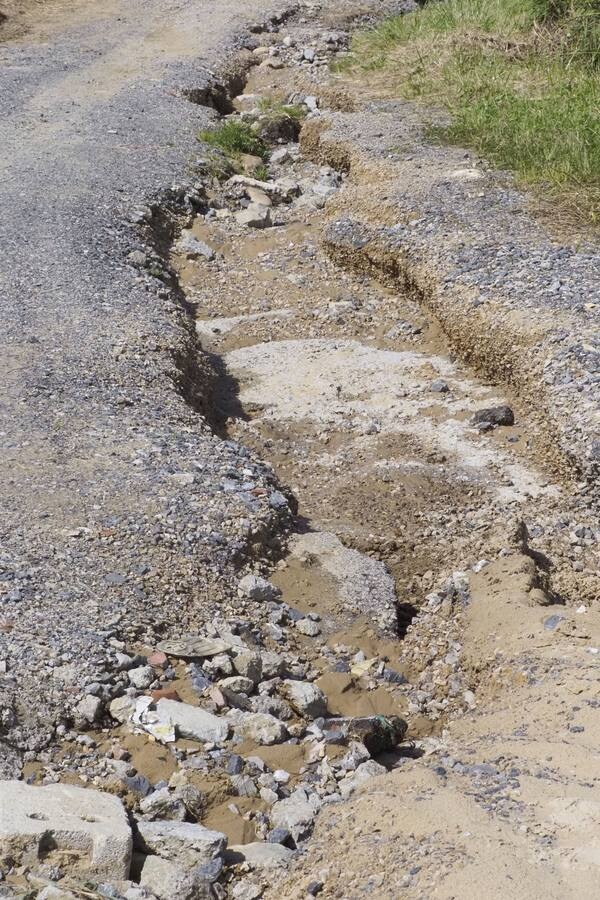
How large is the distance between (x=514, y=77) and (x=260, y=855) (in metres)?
8.05

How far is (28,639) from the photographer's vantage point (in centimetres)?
376

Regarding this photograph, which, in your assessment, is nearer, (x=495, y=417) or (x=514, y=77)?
(x=495, y=417)

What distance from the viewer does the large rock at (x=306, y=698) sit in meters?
3.84

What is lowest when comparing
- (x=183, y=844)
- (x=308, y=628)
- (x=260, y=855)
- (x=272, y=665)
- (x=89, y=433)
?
(x=308, y=628)

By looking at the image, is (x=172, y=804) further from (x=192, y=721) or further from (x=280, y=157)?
(x=280, y=157)

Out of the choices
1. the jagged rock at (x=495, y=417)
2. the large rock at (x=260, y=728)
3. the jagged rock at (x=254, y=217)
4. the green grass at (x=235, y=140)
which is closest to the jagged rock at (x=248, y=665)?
the large rock at (x=260, y=728)

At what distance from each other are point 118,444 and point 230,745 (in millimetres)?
1932

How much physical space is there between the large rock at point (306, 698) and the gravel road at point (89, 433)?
546 mm

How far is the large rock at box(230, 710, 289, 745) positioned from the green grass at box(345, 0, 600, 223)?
185 inches

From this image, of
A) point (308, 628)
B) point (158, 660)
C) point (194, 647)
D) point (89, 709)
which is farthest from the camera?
point (308, 628)

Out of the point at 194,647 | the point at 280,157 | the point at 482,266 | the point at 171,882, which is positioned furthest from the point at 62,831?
the point at 280,157

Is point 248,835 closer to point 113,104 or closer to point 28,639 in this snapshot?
point 28,639

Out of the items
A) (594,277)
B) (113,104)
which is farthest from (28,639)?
(113,104)

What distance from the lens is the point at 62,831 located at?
283 cm
